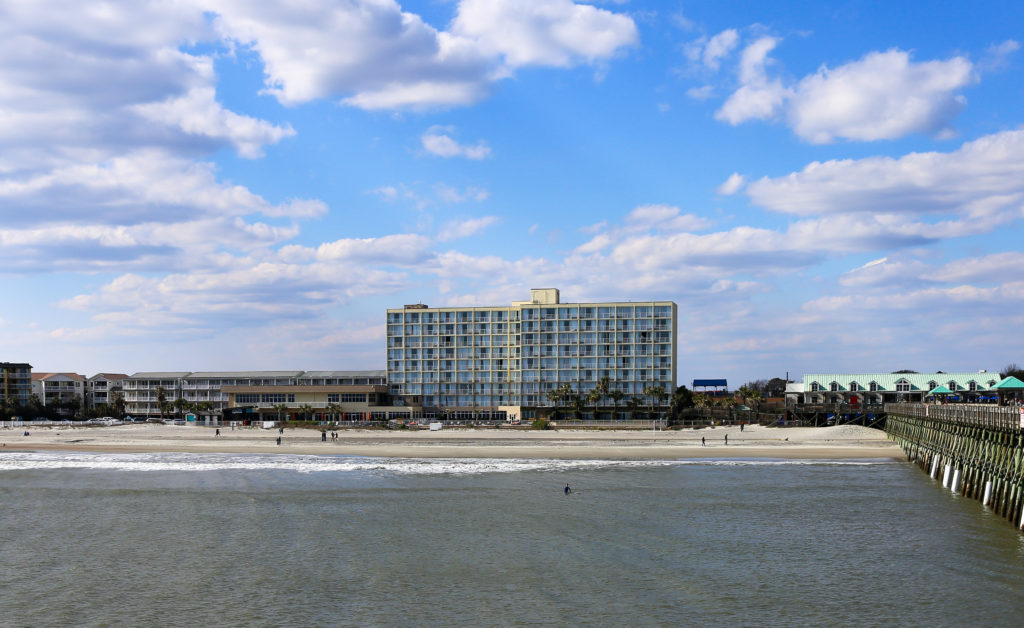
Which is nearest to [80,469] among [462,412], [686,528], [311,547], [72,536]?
[72,536]

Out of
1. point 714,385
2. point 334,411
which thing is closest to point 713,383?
point 714,385

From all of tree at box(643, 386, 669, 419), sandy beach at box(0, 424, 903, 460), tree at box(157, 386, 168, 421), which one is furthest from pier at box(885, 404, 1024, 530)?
tree at box(157, 386, 168, 421)

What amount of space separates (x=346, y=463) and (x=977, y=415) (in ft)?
176

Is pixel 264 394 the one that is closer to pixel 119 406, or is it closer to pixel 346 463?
pixel 119 406

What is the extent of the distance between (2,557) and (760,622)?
3170 centimetres

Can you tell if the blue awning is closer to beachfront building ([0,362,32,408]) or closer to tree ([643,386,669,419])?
tree ([643,386,669,419])

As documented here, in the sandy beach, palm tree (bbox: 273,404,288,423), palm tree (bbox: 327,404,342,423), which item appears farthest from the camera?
palm tree (bbox: 273,404,288,423)

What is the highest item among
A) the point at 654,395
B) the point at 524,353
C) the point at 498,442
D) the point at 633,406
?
the point at 524,353

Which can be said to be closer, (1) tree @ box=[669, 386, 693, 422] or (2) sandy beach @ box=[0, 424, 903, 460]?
(2) sandy beach @ box=[0, 424, 903, 460]

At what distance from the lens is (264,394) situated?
167125mm

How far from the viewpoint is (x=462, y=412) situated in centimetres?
16875

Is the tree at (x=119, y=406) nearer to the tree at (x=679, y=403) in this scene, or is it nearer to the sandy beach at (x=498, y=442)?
the sandy beach at (x=498, y=442)

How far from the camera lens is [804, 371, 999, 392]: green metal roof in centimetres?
14275

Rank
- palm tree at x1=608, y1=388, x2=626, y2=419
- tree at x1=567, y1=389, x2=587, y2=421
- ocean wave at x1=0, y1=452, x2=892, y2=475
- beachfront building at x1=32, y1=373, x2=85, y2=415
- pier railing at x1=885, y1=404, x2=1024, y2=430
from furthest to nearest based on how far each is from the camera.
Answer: beachfront building at x1=32, y1=373, x2=85, y2=415 → palm tree at x1=608, y1=388, x2=626, y2=419 → tree at x1=567, y1=389, x2=587, y2=421 → ocean wave at x1=0, y1=452, x2=892, y2=475 → pier railing at x1=885, y1=404, x2=1024, y2=430
